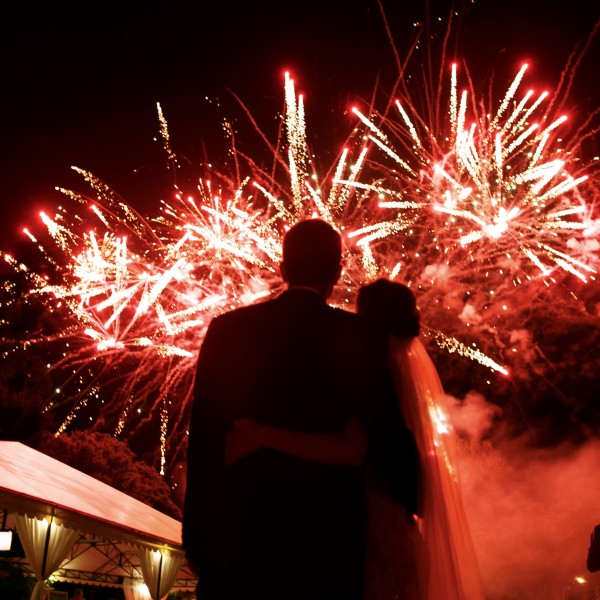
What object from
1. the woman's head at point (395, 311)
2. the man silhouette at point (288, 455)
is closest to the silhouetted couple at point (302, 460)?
the man silhouette at point (288, 455)

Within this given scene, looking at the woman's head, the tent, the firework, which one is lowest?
the woman's head

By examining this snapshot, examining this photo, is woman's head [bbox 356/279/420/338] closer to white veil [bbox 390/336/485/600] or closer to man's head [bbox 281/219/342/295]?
white veil [bbox 390/336/485/600]

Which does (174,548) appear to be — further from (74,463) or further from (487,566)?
(487,566)

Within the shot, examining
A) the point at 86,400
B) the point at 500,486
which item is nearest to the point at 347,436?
the point at 500,486

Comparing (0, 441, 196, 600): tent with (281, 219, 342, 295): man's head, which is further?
(0, 441, 196, 600): tent

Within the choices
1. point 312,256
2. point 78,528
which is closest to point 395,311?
point 312,256

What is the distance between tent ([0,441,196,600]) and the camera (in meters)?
7.64

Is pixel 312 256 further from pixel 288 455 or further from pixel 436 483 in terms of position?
pixel 436 483

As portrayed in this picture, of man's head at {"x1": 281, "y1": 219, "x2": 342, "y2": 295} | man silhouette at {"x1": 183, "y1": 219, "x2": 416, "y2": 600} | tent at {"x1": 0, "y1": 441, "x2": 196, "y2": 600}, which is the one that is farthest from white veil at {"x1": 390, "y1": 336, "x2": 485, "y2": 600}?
tent at {"x1": 0, "y1": 441, "x2": 196, "y2": 600}

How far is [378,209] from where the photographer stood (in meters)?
10.7

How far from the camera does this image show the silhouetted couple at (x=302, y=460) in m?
1.62

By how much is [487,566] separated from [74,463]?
1282 cm

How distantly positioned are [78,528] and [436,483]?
7.15m

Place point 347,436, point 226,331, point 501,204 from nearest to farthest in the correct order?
point 347,436
point 226,331
point 501,204
